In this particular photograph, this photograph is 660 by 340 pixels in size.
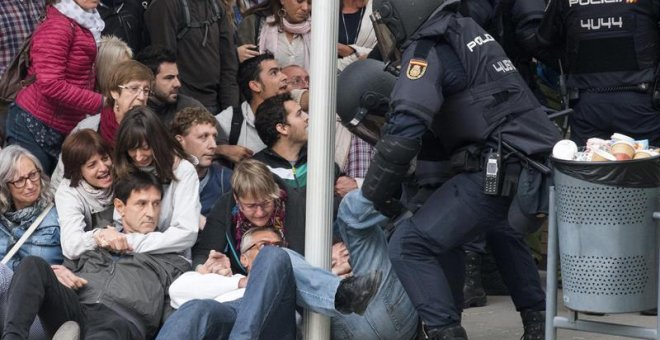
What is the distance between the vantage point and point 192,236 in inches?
287

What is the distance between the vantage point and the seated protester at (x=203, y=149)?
7941mm

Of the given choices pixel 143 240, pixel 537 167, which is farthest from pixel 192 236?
pixel 537 167

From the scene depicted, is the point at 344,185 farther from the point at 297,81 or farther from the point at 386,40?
the point at 386,40

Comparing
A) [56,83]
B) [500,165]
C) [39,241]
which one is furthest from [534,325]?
[56,83]

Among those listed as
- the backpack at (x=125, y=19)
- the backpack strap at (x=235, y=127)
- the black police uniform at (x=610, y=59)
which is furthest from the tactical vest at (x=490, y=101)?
the backpack at (x=125, y=19)

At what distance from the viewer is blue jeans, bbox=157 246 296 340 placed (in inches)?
257

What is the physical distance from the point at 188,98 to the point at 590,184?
3.29 m

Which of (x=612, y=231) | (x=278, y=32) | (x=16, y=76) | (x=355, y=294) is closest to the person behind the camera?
(x=612, y=231)

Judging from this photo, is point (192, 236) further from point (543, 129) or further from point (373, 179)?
point (543, 129)

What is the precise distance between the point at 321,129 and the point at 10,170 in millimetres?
1735

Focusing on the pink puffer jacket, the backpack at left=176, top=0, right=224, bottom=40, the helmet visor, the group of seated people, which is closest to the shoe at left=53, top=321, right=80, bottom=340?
the group of seated people

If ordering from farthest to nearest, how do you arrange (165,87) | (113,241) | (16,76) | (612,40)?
(165,87)
(16,76)
(612,40)
(113,241)

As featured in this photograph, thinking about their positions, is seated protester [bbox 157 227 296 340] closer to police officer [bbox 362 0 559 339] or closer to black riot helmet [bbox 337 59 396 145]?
police officer [bbox 362 0 559 339]

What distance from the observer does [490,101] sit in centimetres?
652
